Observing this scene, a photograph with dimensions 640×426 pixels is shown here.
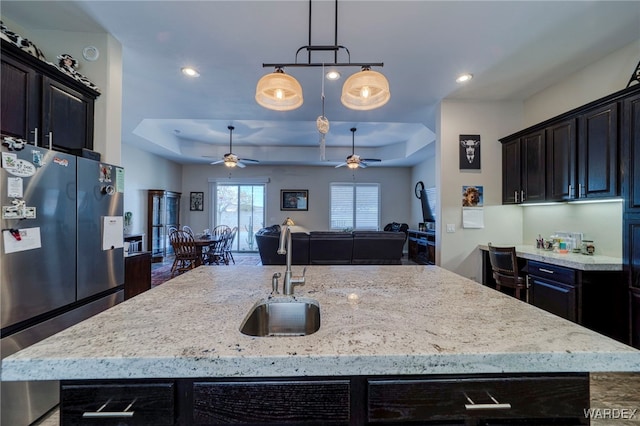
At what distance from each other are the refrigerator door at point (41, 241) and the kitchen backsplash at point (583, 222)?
4718mm

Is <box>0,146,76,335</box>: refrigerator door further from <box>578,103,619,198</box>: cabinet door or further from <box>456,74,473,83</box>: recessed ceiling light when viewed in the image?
<box>578,103,619,198</box>: cabinet door

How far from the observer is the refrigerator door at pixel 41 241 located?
1528 mm

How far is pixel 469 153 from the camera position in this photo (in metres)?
3.80

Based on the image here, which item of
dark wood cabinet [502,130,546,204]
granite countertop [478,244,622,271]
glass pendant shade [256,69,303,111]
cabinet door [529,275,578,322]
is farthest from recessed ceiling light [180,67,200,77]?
cabinet door [529,275,578,322]

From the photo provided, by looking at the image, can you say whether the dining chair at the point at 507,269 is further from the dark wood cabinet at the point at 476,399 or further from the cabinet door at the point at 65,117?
the cabinet door at the point at 65,117

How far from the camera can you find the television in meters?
6.84

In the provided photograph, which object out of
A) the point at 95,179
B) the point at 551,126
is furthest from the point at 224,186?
the point at 551,126

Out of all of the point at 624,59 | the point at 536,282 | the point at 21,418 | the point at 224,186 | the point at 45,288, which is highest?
the point at 624,59

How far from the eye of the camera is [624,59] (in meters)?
2.63

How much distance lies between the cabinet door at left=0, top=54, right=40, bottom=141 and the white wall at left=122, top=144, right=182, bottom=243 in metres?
4.44

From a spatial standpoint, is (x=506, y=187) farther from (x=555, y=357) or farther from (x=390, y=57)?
(x=555, y=357)

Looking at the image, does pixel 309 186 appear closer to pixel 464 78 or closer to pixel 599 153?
pixel 464 78

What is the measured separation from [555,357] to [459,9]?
2.44 meters

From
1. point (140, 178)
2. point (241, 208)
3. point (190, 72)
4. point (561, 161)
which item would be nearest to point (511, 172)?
point (561, 161)
